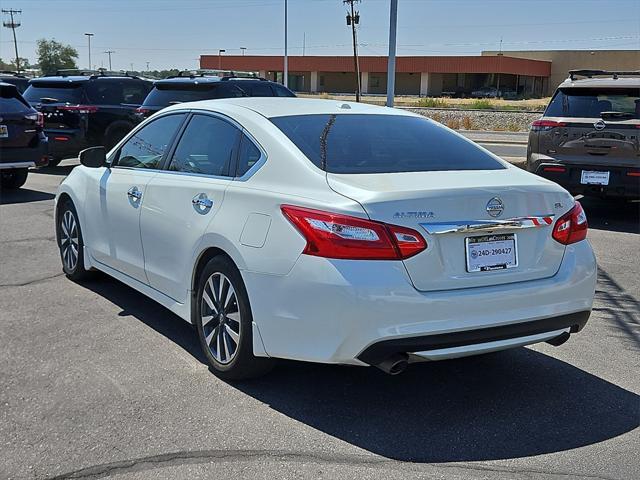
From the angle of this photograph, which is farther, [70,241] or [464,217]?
[70,241]

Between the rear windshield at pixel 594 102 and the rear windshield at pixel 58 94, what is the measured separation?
9.91m

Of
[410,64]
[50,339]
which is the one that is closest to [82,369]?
[50,339]

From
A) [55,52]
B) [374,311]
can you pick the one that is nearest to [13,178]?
[374,311]

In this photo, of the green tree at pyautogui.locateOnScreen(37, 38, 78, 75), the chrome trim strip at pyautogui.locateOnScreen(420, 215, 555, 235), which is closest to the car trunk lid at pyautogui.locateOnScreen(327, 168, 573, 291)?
the chrome trim strip at pyautogui.locateOnScreen(420, 215, 555, 235)

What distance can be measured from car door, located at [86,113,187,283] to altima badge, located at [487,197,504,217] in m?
2.41

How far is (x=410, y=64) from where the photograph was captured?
287ft

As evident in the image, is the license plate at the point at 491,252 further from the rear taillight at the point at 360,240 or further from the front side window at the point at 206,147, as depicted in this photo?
the front side window at the point at 206,147

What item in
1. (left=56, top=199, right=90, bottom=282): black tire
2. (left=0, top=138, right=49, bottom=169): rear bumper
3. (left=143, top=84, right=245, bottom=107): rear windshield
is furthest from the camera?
(left=143, top=84, right=245, bottom=107): rear windshield

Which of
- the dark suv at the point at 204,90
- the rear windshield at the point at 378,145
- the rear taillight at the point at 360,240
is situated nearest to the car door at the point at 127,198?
the rear windshield at the point at 378,145

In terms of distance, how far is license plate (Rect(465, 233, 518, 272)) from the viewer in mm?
3754

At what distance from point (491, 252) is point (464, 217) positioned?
25 cm

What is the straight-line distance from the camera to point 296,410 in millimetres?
4008

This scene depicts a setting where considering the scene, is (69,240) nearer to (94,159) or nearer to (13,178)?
(94,159)

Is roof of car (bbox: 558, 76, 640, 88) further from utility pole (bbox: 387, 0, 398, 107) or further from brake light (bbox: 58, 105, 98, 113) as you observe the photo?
brake light (bbox: 58, 105, 98, 113)
